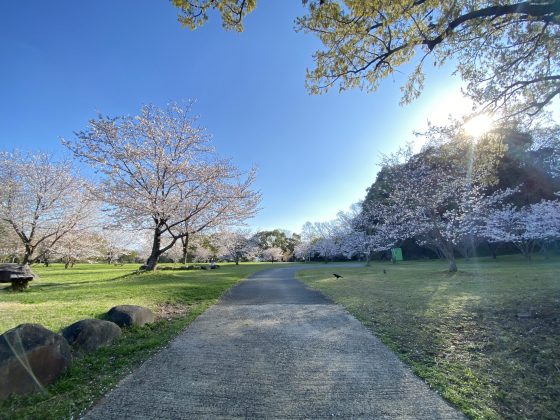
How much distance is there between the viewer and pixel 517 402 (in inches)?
117

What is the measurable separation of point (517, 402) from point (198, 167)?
17101mm

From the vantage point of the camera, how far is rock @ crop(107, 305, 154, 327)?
5.61 meters

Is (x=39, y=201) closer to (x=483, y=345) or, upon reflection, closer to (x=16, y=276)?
(x=16, y=276)

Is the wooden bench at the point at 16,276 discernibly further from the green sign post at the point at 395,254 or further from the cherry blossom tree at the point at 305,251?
the cherry blossom tree at the point at 305,251

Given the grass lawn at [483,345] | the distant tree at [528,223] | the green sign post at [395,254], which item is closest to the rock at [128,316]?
the grass lawn at [483,345]

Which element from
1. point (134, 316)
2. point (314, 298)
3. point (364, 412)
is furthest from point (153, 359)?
point (314, 298)

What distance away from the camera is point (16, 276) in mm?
10555

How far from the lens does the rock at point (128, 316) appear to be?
561 cm

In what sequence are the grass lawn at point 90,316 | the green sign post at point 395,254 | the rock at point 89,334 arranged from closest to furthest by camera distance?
the grass lawn at point 90,316 < the rock at point 89,334 < the green sign post at point 395,254

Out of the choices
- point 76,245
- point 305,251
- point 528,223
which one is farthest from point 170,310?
point 305,251

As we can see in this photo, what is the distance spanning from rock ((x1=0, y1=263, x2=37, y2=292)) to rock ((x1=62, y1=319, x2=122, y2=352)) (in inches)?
339

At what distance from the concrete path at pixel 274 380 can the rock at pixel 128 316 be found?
41.9 inches

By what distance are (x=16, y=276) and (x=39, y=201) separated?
11827 mm

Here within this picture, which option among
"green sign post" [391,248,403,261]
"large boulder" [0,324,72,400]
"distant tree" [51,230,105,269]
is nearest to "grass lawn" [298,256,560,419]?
"large boulder" [0,324,72,400]
